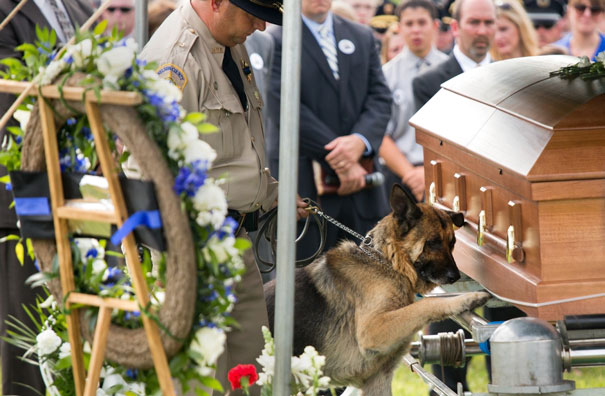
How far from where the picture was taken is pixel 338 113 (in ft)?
22.4

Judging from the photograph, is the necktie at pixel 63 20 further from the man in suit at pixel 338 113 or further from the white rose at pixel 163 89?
the white rose at pixel 163 89

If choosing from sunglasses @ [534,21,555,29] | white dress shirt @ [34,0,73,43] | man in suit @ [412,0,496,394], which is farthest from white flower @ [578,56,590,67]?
sunglasses @ [534,21,555,29]

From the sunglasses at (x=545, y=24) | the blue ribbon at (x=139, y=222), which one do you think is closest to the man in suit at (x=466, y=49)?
the blue ribbon at (x=139, y=222)

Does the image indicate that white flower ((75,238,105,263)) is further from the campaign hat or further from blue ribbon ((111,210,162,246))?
the campaign hat

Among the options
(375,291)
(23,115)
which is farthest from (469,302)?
(23,115)

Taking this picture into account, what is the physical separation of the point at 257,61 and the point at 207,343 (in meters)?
4.10

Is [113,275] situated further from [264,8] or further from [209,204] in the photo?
[264,8]

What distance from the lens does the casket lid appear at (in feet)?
11.8

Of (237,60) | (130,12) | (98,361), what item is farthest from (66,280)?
(130,12)

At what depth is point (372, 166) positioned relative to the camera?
6809 mm

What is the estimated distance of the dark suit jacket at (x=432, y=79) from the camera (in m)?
7.24

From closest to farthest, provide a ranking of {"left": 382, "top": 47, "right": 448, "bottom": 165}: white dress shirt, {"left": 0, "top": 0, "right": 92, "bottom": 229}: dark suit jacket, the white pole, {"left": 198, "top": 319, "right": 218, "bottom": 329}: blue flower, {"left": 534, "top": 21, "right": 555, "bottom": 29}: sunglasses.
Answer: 1. {"left": 198, "top": 319, "right": 218, "bottom": 329}: blue flower
2. the white pole
3. {"left": 0, "top": 0, "right": 92, "bottom": 229}: dark suit jacket
4. {"left": 382, "top": 47, "right": 448, "bottom": 165}: white dress shirt
5. {"left": 534, "top": 21, "right": 555, "bottom": 29}: sunglasses

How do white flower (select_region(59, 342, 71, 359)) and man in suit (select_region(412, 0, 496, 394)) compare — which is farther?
man in suit (select_region(412, 0, 496, 394))

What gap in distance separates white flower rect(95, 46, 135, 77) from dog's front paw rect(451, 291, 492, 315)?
1801 mm
